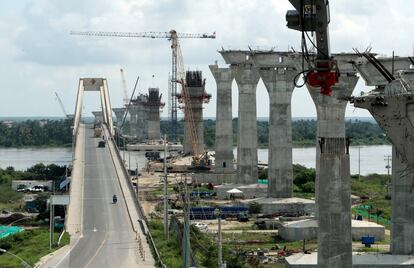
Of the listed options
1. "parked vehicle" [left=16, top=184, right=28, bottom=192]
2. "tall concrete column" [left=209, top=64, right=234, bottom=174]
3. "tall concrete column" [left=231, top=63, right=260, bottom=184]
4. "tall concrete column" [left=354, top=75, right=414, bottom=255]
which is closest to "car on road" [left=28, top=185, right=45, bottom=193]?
"parked vehicle" [left=16, top=184, right=28, bottom=192]

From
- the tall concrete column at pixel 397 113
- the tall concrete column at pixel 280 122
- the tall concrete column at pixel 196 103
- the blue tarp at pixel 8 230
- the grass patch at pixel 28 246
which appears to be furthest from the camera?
the tall concrete column at pixel 196 103

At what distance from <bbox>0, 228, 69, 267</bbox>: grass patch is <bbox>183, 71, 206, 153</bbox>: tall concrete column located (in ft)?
319

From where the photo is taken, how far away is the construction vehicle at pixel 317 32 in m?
19.6

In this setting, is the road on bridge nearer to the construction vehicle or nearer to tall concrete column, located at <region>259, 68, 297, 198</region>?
tall concrete column, located at <region>259, 68, 297, 198</region>

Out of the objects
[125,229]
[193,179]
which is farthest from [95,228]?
[193,179]

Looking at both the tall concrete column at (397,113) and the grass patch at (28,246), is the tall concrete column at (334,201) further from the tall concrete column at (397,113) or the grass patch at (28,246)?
the grass patch at (28,246)

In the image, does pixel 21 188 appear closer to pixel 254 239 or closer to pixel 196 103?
pixel 254 239

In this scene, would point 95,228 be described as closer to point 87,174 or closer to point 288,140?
point 288,140

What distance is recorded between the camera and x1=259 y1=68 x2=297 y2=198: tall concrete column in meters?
80.1

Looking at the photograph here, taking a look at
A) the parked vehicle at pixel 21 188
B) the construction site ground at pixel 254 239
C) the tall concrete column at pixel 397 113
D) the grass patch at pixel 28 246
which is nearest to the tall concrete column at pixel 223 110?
Result: the construction site ground at pixel 254 239

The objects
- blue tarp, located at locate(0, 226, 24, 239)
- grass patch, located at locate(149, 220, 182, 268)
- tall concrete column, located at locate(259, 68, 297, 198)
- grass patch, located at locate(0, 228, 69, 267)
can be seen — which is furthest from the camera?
tall concrete column, located at locate(259, 68, 297, 198)

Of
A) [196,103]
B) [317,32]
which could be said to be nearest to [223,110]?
[196,103]

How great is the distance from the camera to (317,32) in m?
21.2

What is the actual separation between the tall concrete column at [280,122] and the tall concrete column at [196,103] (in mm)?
86541
